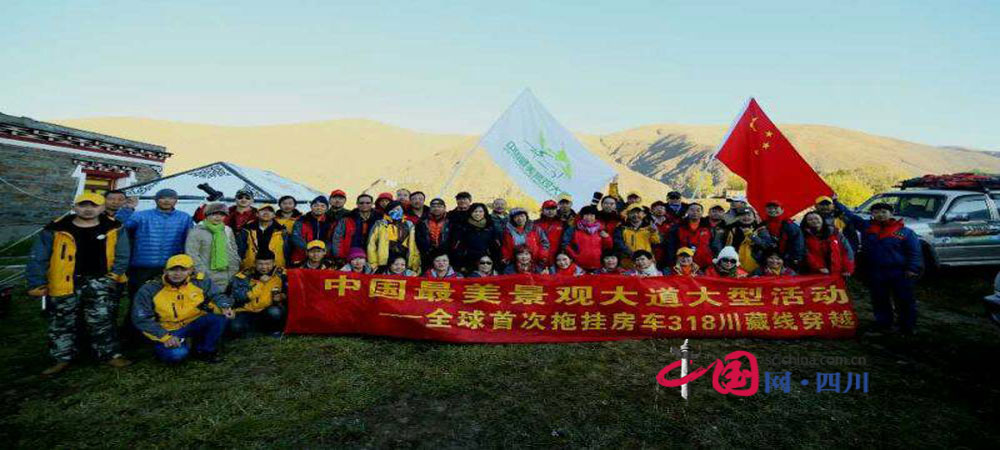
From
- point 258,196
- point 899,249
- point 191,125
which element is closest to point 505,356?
point 899,249

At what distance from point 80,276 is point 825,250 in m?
9.54

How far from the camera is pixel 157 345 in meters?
4.55

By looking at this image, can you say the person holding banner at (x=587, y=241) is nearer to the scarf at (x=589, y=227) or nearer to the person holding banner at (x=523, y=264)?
the scarf at (x=589, y=227)

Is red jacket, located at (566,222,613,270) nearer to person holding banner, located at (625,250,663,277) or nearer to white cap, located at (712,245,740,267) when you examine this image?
person holding banner, located at (625,250,663,277)

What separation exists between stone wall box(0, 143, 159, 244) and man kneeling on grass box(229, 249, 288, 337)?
45.4 ft

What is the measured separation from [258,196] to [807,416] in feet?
39.3

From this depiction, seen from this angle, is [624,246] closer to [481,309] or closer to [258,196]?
[481,309]

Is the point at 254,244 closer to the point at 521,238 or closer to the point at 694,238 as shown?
the point at 521,238

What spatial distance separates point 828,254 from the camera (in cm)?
626

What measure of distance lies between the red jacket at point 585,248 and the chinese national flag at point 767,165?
2763 mm

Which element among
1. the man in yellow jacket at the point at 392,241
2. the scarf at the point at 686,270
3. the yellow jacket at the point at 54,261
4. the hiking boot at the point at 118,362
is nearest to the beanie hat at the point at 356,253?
the man in yellow jacket at the point at 392,241

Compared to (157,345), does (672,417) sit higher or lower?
lower

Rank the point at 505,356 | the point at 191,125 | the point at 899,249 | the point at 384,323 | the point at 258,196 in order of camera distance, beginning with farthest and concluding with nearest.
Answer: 1. the point at 191,125
2. the point at 258,196
3. the point at 899,249
4. the point at 384,323
5. the point at 505,356

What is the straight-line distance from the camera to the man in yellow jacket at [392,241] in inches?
247
